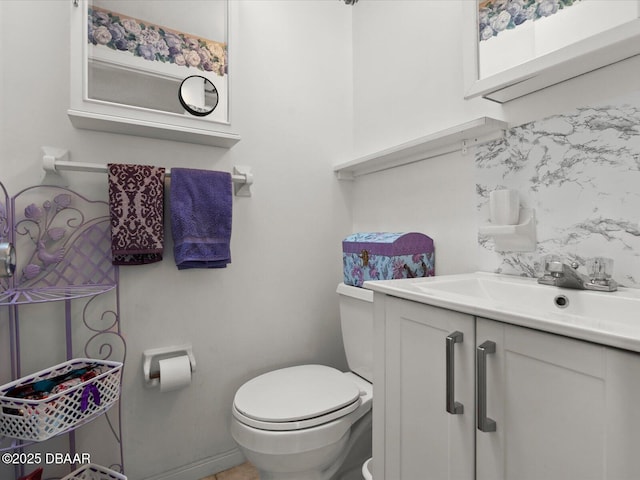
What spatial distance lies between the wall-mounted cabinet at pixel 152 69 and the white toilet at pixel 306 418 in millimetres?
1008

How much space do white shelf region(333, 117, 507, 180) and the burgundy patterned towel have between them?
919 millimetres

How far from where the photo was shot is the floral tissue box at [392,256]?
4.31 feet

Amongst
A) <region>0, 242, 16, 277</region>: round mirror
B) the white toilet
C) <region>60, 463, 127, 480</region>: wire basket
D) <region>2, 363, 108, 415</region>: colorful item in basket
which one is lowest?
<region>60, 463, 127, 480</region>: wire basket

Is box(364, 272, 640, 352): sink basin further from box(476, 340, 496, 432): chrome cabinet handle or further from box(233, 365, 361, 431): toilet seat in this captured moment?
box(233, 365, 361, 431): toilet seat

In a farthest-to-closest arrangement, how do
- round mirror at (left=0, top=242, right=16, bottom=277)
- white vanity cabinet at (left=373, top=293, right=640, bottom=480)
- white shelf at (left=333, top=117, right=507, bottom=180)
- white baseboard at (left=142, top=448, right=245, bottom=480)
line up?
white baseboard at (left=142, top=448, right=245, bottom=480) < white shelf at (left=333, top=117, right=507, bottom=180) < round mirror at (left=0, top=242, right=16, bottom=277) < white vanity cabinet at (left=373, top=293, right=640, bottom=480)

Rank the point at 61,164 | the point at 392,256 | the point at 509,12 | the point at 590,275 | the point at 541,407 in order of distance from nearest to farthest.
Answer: the point at 541,407 → the point at 590,275 → the point at 509,12 → the point at 61,164 → the point at 392,256

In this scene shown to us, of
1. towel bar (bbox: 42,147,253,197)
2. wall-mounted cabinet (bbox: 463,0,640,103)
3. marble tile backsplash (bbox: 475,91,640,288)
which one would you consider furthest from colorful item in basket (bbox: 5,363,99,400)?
wall-mounted cabinet (bbox: 463,0,640,103)

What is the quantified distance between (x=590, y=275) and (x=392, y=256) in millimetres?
601

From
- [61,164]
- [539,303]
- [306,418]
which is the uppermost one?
[61,164]

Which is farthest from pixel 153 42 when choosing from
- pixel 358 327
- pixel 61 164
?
pixel 358 327

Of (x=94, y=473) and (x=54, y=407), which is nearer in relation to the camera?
(x=54, y=407)

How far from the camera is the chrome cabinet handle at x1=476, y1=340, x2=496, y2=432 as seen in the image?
0.67 metres

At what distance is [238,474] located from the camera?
149 cm

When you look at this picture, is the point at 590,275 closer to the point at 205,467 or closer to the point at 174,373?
the point at 174,373
